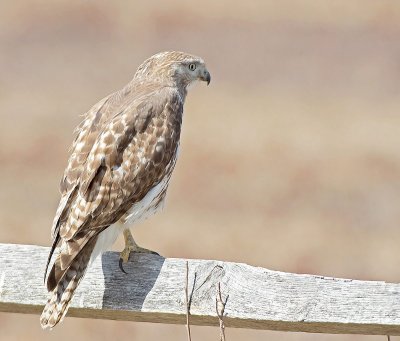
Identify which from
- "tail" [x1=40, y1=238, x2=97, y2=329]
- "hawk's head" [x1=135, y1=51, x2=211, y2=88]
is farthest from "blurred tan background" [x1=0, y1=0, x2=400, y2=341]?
"tail" [x1=40, y1=238, x2=97, y2=329]

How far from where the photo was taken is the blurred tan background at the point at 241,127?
607 inches

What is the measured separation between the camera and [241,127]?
66.0 feet

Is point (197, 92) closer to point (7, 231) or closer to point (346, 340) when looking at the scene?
point (7, 231)

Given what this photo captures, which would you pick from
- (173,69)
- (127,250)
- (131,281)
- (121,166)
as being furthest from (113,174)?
(173,69)

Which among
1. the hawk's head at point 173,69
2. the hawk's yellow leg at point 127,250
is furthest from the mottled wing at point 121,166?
the hawk's head at point 173,69

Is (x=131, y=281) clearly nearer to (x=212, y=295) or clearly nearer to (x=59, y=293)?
(x=59, y=293)

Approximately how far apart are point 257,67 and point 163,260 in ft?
59.0

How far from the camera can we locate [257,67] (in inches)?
899

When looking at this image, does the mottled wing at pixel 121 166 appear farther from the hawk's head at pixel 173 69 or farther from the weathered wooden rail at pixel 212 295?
the hawk's head at pixel 173 69

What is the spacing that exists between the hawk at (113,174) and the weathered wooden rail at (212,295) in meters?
0.09

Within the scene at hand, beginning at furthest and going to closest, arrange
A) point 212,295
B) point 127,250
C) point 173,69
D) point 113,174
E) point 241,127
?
point 241,127, point 173,69, point 113,174, point 127,250, point 212,295

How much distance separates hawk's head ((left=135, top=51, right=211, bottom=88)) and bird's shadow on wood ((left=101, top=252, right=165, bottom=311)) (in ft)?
6.28

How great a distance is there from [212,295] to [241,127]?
1539cm

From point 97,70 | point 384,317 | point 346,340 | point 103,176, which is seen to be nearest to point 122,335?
point 346,340
